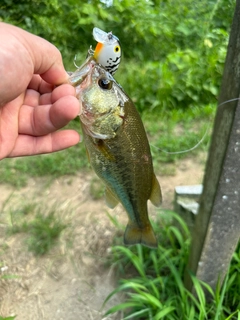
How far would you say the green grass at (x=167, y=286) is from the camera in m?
1.89

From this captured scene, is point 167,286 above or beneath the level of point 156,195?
beneath

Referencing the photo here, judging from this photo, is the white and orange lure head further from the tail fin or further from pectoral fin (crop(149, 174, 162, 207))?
the tail fin

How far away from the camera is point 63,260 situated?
2.48m

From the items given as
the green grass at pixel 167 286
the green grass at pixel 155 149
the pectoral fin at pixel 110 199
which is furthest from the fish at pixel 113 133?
the green grass at pixel 155 149

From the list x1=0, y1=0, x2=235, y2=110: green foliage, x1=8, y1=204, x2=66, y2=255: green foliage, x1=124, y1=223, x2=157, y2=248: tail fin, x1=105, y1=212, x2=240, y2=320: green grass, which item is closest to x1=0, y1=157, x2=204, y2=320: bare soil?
x1=8, y1=204, x2=66, y2=255: green foliage

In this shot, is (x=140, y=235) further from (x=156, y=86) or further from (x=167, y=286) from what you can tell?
(x=156, y=86)

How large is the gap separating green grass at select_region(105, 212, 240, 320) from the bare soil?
167mm

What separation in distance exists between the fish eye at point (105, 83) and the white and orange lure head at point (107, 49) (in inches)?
1.6

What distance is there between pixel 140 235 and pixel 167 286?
28.4 inches

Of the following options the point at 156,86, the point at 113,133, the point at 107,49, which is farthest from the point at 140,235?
the point at 156,86

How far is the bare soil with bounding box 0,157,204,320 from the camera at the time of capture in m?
2.25

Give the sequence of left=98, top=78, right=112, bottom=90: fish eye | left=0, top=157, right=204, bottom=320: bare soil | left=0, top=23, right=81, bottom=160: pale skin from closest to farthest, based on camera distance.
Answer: left=98, top=78, right=112, bottom=90: fish eye
left=0, top=23, right=81, bottom=160: pale skin
left=0, top=157, right=204, bottom=320: bare soil

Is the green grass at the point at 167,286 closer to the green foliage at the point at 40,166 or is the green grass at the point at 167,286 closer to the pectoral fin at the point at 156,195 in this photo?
the pectoral fin at the point at 156,195

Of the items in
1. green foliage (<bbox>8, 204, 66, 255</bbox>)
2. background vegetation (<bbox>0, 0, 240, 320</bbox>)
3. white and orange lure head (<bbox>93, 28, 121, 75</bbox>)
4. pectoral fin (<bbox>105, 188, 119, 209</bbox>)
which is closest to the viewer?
white and orange lure head (<bbox>93, 28, 121, 75</bbox>)
